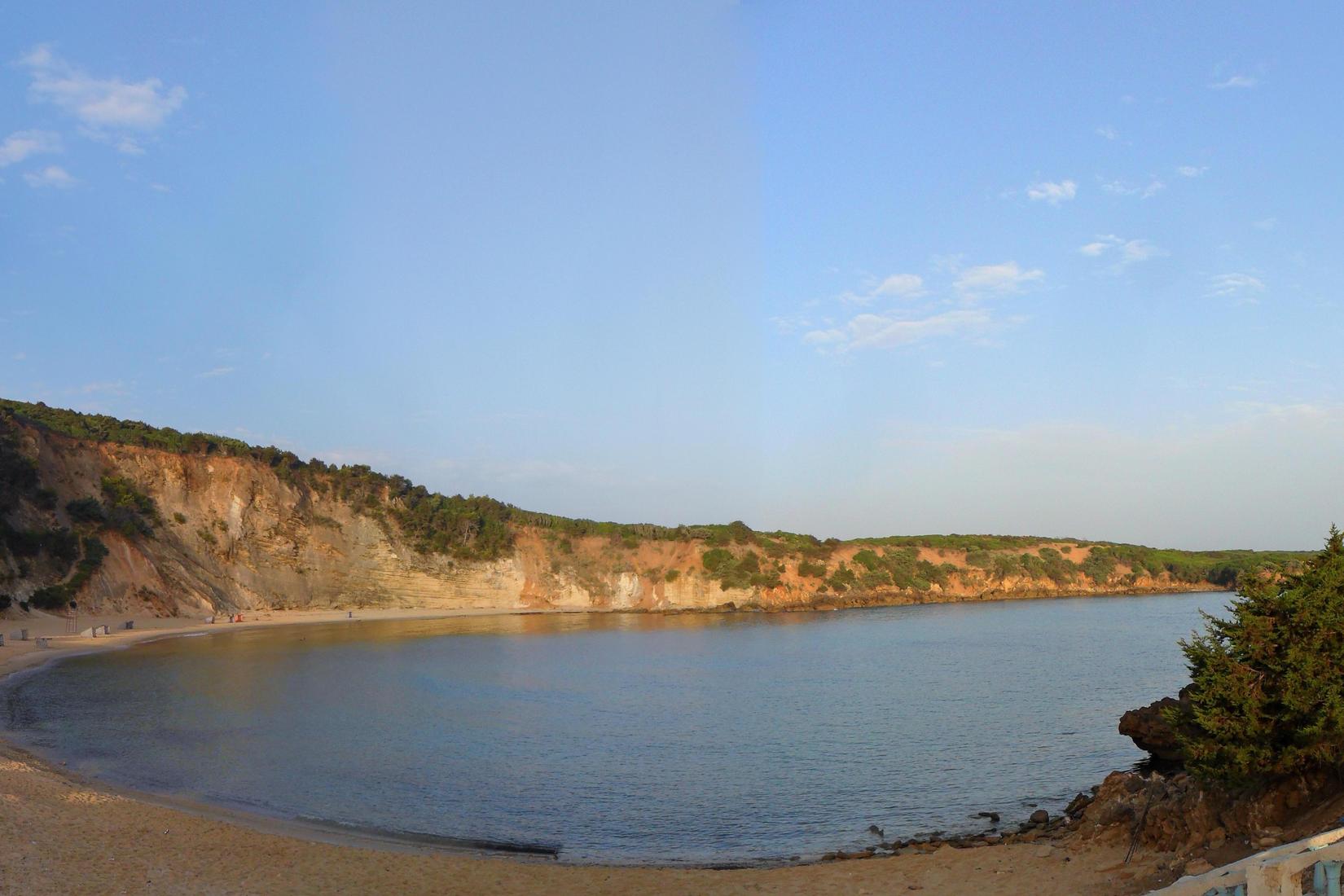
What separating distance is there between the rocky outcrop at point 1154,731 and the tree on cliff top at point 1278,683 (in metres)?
8.21

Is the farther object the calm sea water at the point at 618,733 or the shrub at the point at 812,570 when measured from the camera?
the shrub at the point at 812,570

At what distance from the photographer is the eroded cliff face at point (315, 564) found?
201 ft

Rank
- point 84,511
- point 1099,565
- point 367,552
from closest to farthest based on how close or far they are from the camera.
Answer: point 84,511, point 367,552, point 1099,565

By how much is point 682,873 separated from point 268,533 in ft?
228

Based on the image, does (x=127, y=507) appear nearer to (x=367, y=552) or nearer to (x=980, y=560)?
(x=367, y=552)

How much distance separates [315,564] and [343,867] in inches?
2694

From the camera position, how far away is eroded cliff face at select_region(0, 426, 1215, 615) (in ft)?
201

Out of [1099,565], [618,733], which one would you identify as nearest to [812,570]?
[1099,565]

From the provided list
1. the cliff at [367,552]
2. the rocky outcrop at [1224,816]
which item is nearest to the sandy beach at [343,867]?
the rocky outcrop at [1224,816]

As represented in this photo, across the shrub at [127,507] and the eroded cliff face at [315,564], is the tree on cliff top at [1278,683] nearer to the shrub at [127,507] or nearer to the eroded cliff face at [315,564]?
the eroded cliff face at [315,564]

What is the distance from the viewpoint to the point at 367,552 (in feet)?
262

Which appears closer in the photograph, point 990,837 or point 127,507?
point 990,837

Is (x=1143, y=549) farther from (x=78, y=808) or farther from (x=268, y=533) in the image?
(x=78, y=808)

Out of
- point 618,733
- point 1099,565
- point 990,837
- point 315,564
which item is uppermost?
point 1099,565
